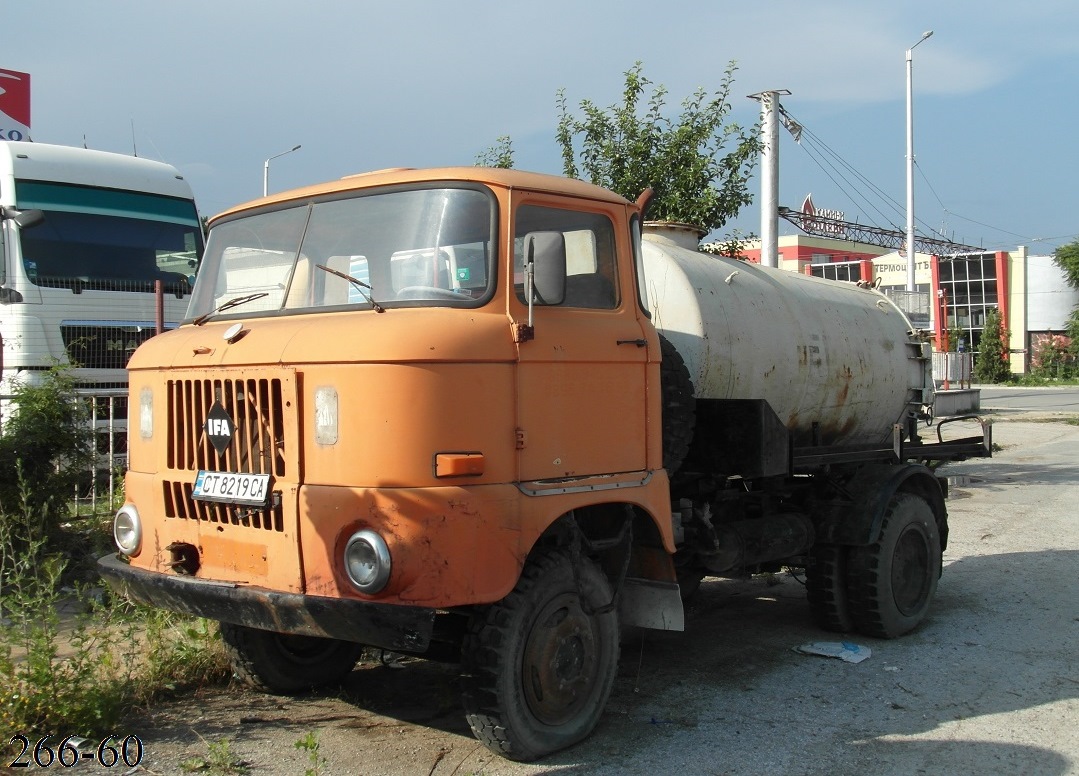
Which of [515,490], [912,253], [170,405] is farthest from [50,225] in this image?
[912,253]

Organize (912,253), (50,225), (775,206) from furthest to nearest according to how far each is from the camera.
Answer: (912,253) < (775,206) < (50,225)

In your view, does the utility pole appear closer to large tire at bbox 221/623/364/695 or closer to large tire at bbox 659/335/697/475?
large tire at bbox 659/335/697/475

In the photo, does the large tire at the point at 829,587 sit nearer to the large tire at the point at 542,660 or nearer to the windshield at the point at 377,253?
the large tire at the point at 542,660

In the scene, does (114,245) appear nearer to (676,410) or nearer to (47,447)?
(47,447)

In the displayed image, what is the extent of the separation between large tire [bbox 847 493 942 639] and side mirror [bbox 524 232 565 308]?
3557 millimetres

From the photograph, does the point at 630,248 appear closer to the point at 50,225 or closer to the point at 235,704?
the point at 235,704

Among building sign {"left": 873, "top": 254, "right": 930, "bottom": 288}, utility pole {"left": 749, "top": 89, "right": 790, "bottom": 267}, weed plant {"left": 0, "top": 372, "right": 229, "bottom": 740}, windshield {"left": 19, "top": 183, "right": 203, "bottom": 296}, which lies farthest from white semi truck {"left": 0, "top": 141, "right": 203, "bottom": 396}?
building sign {"left": 873, "top": 254, "right": 930, "bottom": 288}

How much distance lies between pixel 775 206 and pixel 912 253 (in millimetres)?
11810

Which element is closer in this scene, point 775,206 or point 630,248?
point 630,248

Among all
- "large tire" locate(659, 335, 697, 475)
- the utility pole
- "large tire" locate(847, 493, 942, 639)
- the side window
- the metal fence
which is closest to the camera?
the side window

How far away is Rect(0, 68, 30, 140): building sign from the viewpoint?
12858mm

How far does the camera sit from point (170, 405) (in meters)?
4.73

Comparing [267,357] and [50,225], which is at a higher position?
[50,225]

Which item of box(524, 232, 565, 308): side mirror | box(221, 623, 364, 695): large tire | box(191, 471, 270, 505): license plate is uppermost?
box(524, 232, 565, 308): side mirror
